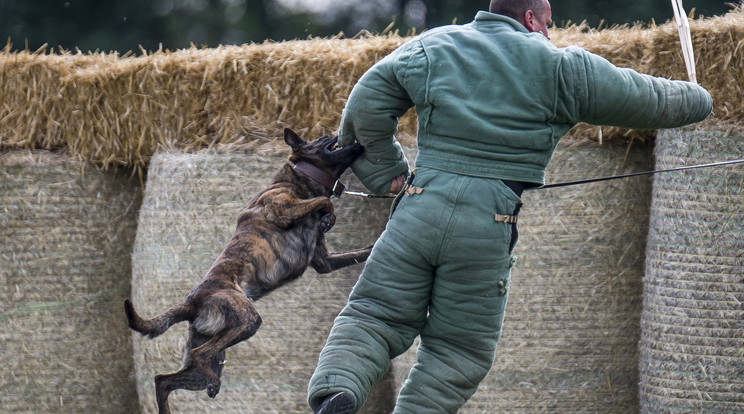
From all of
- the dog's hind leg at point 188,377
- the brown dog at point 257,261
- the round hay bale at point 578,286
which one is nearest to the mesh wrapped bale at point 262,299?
the round hay bale at point 578,286

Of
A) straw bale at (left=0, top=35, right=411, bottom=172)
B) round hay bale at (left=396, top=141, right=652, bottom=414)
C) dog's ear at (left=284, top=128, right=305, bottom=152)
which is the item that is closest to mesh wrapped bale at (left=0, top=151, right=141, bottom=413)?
straw bale at (left=0, top=35, right=411, bottom=172)

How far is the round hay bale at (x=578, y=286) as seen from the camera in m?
4.38

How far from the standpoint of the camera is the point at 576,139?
174 inches

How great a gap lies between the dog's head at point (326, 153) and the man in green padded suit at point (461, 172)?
0.79 feet

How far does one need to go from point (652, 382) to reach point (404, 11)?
35.4 ft

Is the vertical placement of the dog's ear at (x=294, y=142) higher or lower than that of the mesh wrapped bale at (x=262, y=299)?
higher

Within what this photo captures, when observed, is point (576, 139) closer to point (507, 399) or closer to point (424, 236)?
point (507, 399)

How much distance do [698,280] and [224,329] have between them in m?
2.03

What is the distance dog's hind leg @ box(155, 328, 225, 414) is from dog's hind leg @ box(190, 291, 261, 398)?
4 cm

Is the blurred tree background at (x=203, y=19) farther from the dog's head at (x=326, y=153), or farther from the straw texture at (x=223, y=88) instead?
the dog's head at (x=326, y=153)

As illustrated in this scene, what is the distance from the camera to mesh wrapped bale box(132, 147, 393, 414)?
181 inches

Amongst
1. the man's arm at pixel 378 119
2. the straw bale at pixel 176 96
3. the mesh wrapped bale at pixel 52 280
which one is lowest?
the mesh wrapped bale at pixel 52 280

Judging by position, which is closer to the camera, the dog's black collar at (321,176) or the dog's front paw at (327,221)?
the dog's front paw at (327,221)

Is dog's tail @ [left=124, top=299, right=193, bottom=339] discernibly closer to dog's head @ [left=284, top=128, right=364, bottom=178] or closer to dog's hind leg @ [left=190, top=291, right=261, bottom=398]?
dog's hind leg @ [left=190, top=291, right=261, bottom=398]
